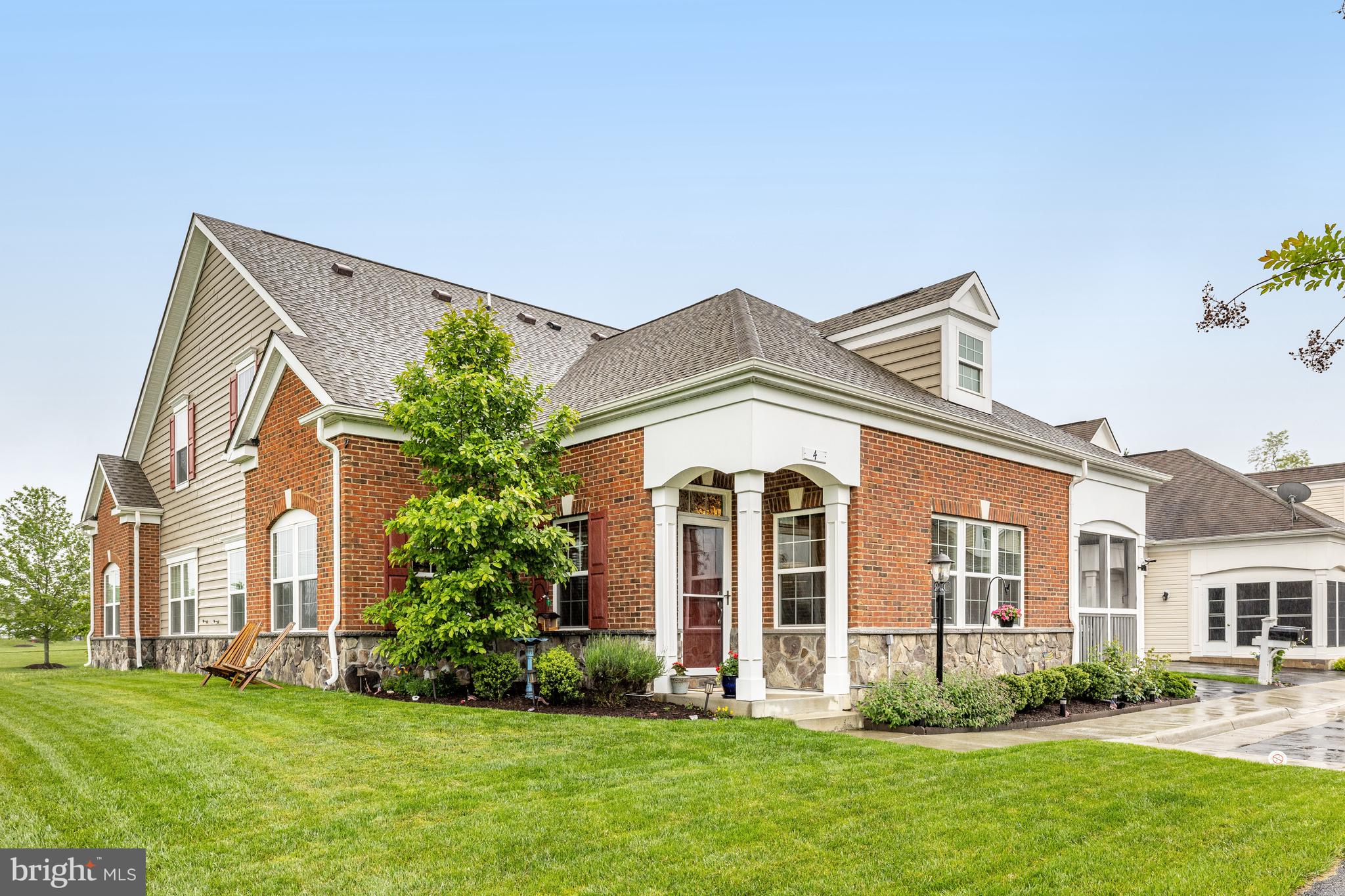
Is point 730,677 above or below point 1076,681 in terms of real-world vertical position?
above

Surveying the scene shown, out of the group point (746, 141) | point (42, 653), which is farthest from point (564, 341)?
point (42, 653)

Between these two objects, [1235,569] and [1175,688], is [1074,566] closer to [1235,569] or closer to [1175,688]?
[1175,688]

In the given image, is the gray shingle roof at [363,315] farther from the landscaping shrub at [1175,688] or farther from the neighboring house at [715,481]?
the landscaping shrub at [1175,688]

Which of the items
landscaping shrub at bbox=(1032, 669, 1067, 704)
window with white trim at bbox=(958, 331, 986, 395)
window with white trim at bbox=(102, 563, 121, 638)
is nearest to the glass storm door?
landscaping shrub at bbox=(1032, 669, 1067, 704)

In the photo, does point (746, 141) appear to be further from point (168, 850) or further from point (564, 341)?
point (168, 850)

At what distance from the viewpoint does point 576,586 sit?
13539 mm

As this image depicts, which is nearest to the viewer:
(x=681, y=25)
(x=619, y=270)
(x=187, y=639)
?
(x=681, y=25)

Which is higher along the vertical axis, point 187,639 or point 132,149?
point 132,149

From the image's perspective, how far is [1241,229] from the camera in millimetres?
20359

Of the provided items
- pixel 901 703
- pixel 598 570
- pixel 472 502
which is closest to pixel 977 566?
pixel 901 703

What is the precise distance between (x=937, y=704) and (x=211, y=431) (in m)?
14.7

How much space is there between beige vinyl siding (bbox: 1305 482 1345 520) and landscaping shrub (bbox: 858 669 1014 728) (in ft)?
69.9

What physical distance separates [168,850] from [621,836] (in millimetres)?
2607

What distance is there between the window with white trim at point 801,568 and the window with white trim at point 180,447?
43.5 ft
